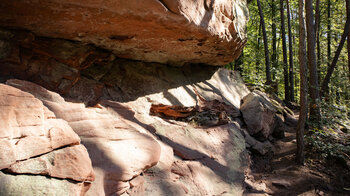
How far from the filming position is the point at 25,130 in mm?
2070

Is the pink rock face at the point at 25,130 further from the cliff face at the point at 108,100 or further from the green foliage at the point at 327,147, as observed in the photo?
the green foliage at the point at 327,147

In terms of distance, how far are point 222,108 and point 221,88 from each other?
2075 mm

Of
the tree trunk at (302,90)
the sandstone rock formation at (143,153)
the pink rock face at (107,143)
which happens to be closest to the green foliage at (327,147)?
the tree trunk at (302,90)

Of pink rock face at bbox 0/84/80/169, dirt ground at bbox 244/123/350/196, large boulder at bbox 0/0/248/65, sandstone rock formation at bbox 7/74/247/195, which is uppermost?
large boulder at bbox 0/0/248/65

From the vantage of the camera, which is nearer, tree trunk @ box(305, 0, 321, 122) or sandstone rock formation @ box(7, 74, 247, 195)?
sandstone rock formation @ box(7, 74, 247, 195)

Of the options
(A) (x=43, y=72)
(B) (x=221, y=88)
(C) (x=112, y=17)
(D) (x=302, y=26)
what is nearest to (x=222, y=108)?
(B) (x=221, y=88)

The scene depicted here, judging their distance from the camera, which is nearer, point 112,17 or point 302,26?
point 112,17

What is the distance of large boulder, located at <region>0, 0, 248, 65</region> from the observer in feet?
11.7

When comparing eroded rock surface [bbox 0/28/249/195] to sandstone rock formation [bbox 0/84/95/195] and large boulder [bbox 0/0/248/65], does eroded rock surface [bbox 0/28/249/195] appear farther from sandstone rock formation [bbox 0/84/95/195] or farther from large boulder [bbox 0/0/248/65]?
large boulder [bbox 0/0/248/65]

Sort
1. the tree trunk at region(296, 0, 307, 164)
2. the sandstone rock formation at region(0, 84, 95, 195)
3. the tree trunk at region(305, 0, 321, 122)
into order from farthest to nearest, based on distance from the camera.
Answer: the tree trunk at region(305, 0, 321, 122) < the tree trunk at region(296, 0, 307, 164) < the sandstone rock formation at region(0, 84, 95, 195)

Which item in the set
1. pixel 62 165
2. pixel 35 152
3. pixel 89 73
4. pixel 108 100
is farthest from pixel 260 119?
pixel 35 152

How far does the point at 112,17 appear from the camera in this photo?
3.88m

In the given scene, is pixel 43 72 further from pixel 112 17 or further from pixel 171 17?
pixel 171 17

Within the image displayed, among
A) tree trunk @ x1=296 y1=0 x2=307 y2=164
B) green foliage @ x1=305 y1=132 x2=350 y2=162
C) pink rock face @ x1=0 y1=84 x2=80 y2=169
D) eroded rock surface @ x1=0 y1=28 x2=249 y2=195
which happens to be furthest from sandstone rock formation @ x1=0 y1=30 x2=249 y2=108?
green foliage @ x1=305 y1=132 x2=350 y2=162
